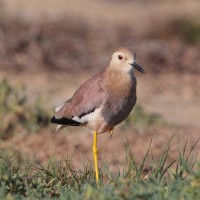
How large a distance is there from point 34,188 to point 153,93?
6.08 meters

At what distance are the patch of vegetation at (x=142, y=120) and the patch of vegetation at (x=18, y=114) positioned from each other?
986 millimetres

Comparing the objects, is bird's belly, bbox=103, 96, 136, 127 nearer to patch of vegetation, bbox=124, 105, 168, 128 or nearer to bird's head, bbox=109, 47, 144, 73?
bird's head, bbox=109, 47, 144, 73

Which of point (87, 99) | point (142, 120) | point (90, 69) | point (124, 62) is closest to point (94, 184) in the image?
point (87, 99)

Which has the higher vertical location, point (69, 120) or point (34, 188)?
point (69, 120)

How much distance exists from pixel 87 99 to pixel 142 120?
9.95ft

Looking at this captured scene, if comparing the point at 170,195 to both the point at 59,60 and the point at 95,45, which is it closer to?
the point at 59,60

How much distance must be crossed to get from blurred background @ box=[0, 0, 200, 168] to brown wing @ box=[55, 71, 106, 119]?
46 centimetres

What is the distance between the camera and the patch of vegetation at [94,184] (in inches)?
186

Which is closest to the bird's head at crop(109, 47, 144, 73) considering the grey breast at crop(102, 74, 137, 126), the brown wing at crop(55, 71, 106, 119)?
the brown wing at crop(55, 71, 106, 119)

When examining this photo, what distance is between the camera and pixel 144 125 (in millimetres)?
8992

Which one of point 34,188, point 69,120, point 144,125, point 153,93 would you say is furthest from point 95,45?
point 34,188

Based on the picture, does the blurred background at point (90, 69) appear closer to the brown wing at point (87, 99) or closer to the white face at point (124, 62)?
the brown wing at point (87, 99)

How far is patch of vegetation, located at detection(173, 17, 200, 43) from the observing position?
16.7 m

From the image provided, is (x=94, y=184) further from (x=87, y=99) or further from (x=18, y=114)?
(x=18, y=114)
